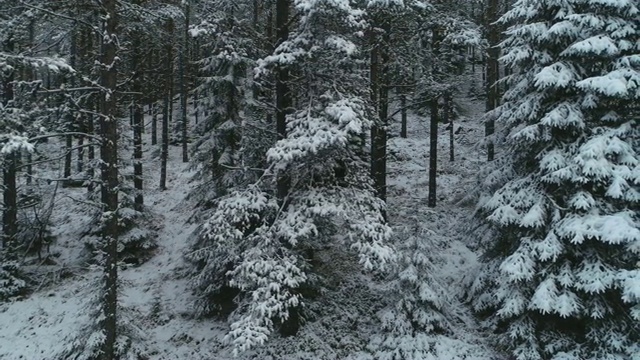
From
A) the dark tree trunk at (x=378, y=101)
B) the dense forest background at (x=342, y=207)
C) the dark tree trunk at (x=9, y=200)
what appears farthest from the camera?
the dark tree trunk at (x=9, y=200)

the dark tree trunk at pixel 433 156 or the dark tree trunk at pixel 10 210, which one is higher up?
the dark tree trunk at pixel 433 156

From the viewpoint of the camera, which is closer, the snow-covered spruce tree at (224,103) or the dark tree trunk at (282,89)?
the dark tree trunk at (282,89)

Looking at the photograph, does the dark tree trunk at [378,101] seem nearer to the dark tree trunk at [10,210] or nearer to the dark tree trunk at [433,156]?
the dark tree trunk at [433,156]

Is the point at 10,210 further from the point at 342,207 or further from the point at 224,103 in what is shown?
the point at 342,207

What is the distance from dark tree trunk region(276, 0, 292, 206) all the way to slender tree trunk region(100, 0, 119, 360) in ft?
13.3

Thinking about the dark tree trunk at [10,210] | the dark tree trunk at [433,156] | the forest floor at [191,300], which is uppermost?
the dark tree trunk at [433,156]

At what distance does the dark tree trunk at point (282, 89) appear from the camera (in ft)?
39.0

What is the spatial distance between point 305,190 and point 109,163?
4.84 metres

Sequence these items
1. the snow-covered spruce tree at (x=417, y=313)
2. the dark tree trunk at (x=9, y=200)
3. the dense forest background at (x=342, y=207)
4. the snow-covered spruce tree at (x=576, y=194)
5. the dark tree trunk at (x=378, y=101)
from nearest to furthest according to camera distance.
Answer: the snow-covered spruce tree at (x=576, y=194) < the dense forest background at (x=342, y=207) < the snow-covered spruce tree at (x=417, y=313) < the dark tree trunk at (x=378, y=101) < the dark tree trunk at (x=9, y=200)

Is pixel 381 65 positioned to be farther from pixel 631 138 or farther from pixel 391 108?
pixel 391 108

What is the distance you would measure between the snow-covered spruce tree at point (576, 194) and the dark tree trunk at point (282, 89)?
547cm

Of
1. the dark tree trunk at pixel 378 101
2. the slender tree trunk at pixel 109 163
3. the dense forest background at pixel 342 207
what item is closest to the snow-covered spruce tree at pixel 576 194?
the dense forest background at pixel 342 207

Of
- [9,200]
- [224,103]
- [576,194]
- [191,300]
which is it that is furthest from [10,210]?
[576,194]

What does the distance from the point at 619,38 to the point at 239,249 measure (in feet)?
34.2
